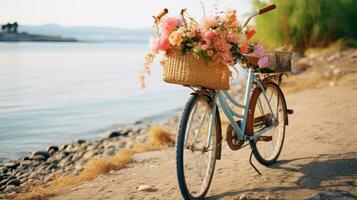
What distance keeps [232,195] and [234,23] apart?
161 cm

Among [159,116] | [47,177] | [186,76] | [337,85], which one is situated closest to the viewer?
[186,76]

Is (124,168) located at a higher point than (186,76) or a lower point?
lower

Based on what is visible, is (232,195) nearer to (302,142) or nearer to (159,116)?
(302,142)

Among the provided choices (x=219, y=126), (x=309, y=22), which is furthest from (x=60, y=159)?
(x=309, y=22)

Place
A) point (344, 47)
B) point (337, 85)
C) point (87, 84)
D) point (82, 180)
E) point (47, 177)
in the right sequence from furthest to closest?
point (87, 84) → point (344, 47) → point (337, 85) → point (47, 177) → point (82, 180)

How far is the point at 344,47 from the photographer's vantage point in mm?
20016

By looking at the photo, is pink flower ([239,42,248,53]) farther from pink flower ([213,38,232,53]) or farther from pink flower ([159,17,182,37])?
pink flower ([159,17,182,37])

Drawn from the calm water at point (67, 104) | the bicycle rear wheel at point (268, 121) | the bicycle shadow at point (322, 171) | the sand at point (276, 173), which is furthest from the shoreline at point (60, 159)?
the bicycle shadow at point (322, 171)

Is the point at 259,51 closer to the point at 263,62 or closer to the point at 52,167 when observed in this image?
the point at 263,62

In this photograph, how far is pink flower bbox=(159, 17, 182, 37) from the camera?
4.59 metres

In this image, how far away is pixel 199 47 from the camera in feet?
14.6

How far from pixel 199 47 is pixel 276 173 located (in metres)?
1.93

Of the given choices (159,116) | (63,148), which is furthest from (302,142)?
(159,116)

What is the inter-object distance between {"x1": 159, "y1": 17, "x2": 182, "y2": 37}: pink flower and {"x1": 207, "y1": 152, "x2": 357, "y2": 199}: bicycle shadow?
1617mm
